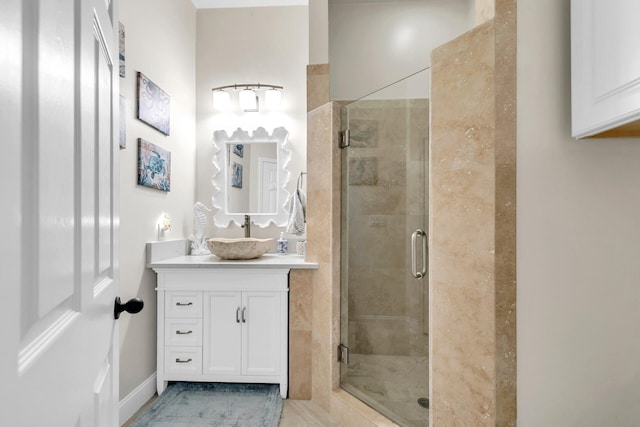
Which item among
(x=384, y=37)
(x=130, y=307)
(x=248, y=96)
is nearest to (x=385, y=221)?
(x=130, y=307)

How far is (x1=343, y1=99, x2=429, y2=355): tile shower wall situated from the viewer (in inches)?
A: 71.1

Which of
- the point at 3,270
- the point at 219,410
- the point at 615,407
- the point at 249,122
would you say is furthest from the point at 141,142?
the point at 615,407

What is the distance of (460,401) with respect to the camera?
4.64ft

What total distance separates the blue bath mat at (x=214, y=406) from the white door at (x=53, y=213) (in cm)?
144

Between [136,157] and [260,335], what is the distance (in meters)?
1.38

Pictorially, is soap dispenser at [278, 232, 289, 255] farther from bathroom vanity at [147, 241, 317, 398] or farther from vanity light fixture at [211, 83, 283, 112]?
vanity light fixture at [211, 83, 283, 112]

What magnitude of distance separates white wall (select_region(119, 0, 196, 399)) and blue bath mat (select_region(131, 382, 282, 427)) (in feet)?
0.71

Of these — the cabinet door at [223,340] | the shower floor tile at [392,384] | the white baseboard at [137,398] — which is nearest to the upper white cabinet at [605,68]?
the shower floor tile at [392,384]

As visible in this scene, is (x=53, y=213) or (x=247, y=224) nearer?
(x=53, y=213)

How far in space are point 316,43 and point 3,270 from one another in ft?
8.17

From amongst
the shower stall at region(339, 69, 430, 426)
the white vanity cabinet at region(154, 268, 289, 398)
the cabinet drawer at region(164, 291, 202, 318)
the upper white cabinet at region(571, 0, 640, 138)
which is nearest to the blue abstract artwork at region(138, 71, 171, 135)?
the white vanity cabinet at region(154, 268, 289, 398)

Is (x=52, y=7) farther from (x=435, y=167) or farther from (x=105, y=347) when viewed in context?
(x=435, y=167)

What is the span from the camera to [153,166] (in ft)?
7.98

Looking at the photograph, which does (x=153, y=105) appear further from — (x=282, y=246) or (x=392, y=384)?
(x=392, y=384)
